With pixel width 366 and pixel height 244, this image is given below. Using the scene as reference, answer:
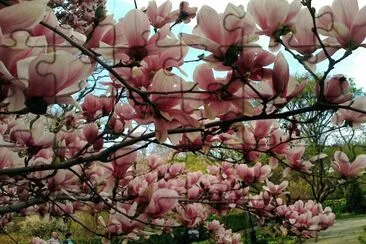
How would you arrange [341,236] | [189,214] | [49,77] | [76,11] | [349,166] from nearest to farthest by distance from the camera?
1. [49,77]
2. [349,166]
3. [189,214]
4. [76,11]
5. [341,236]

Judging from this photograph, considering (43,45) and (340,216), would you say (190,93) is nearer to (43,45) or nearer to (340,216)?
(43,45)

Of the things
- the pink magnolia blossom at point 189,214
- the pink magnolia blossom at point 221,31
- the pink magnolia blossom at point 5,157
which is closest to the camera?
the pink magnolia blossom at point 221,31

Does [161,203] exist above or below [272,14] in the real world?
below

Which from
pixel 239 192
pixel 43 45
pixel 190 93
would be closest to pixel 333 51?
pixel 190 93

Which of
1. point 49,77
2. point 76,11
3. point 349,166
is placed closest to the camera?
point 49,77

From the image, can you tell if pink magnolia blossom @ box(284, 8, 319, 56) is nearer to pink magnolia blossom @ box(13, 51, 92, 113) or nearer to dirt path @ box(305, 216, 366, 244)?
pink magnolia blossom @ box(13, 51, 92, 113)

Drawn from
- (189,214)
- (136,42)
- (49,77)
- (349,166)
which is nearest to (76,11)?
(189,214)

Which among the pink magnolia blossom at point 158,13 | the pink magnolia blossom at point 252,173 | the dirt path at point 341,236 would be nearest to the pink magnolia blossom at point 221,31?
the pink magnolia blossom at point 158,13

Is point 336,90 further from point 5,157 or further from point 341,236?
point 341,236

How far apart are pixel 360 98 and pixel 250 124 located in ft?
1.47

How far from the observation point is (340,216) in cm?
1967

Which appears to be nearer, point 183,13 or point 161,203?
point 161,203

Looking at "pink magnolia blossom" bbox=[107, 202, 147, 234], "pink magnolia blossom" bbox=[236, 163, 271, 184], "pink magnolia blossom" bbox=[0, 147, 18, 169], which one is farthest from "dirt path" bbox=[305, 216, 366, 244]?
"pink magnolia blossom" bbox=[0, 147, 18, 169]

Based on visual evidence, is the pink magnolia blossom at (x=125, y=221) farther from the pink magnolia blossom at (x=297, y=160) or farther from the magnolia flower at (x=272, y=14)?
the magnolia flower at (x=272, y=14)
